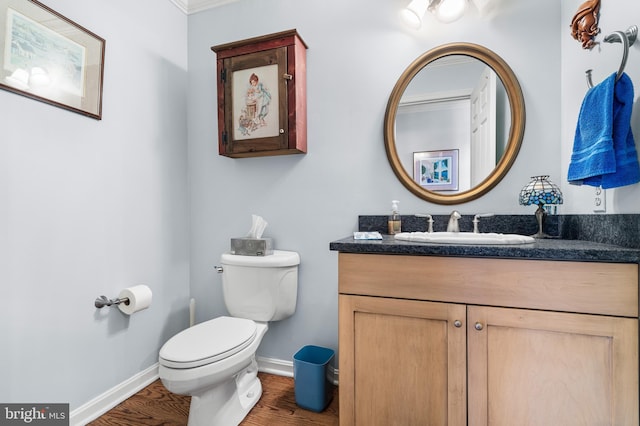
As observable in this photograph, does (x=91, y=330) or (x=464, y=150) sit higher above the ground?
(x=464, y=150)

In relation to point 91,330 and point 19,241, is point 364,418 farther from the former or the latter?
point 19,241

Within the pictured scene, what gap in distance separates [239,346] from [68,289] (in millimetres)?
847

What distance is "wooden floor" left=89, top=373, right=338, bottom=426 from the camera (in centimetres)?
Answer: 148

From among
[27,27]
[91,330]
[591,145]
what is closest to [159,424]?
[91,330]

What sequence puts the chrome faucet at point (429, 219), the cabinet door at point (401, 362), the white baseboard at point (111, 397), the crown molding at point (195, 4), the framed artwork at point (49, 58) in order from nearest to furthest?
the cabinet door at point (401, 362) < the framed artwork at point (49, 58) < the white baseboard at point (111, 397) < the chrome faucet at point (429, 219) < the crown molding at point (195, 4)

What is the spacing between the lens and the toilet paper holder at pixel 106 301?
1.52 m

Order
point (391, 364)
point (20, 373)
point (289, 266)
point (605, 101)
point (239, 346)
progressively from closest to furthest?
point (605, 101)
point (391, 364)
point (20, 373)
point (239, 346)
point (289, 266)

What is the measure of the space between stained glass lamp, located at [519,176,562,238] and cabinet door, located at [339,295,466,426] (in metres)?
0.66

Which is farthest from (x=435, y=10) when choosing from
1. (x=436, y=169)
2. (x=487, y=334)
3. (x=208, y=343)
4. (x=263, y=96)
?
(x=208, y=343)

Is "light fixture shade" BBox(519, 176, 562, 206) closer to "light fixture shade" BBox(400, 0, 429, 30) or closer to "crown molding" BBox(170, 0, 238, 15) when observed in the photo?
"light fixture shade" BBox(400, 0, 429, 30)

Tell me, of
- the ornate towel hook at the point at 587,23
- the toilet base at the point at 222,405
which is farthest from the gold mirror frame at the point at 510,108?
the toilet base at the point at 222,405

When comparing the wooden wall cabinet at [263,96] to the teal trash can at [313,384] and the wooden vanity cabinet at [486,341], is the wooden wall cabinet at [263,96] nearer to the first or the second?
the wooden vanity cabinet at [486,341]

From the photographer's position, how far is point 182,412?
1.54 meters

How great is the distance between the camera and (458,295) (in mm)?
1041
